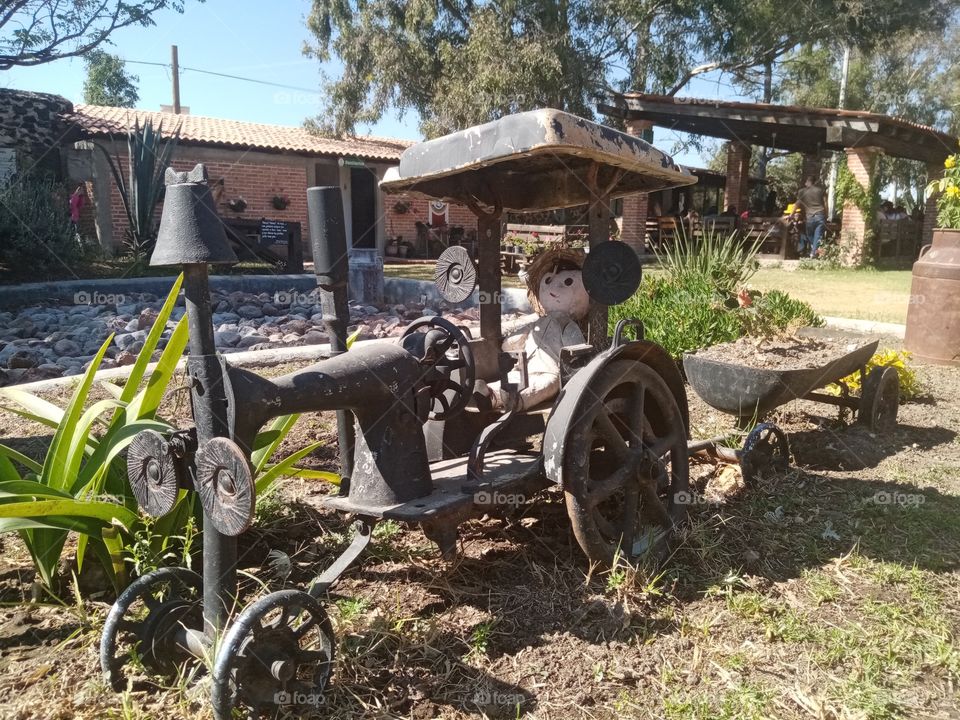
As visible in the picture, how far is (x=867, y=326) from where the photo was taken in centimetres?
802

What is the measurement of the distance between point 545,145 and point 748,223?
1723cm

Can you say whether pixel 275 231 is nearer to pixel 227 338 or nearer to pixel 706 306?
pixel 227 338

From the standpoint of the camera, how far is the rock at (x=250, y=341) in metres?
7.53

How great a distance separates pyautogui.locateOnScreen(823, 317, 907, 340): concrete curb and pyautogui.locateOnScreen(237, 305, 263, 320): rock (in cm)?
688

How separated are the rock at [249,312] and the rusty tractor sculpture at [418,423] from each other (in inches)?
272

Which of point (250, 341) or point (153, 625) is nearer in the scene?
point (153, 625)

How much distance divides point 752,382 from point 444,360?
89.1 inches

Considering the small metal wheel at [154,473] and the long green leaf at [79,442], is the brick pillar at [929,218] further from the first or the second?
the small metal wheel at [154,473]

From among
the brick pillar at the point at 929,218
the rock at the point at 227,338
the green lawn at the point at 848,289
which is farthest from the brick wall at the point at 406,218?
the rock at the point at 227,338

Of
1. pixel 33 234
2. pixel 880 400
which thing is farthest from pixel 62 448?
pixel 33 234

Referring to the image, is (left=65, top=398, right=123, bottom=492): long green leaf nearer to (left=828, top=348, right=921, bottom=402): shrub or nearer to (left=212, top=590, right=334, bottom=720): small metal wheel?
(left=212, top=590, right=334, bottom=720): small metal wheel

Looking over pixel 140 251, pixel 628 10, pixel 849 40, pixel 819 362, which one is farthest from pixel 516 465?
pixel 849 40

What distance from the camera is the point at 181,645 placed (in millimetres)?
2109

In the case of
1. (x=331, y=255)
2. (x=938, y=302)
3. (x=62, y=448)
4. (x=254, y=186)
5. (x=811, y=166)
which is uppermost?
(x=811, y=166)
